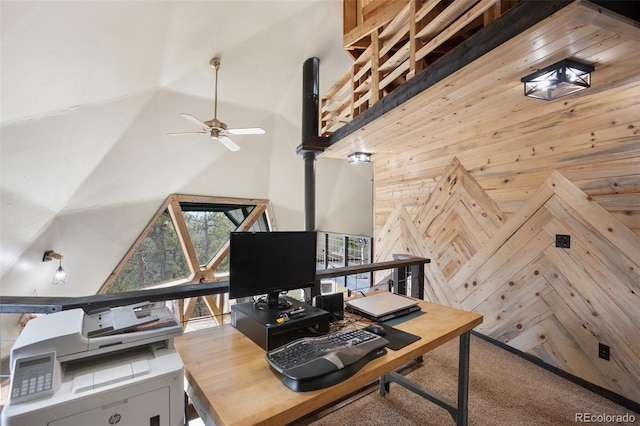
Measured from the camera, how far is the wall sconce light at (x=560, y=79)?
1723mm

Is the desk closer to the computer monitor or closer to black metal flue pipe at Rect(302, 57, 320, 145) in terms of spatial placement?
the computer monitor

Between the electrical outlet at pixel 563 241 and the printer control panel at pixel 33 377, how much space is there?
3.30m

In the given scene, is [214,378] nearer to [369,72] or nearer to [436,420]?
[436,420]

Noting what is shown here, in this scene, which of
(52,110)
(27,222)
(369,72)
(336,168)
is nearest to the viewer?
(52,110)

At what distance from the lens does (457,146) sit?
349cm

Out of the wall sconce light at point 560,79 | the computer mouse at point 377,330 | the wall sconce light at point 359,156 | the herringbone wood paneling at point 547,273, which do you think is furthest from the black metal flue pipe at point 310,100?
the computer mouse at point 377,330

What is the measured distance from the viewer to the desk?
0.92 meters

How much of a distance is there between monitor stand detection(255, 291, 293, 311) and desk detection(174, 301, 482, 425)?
0.57ft

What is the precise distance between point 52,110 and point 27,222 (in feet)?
5.79

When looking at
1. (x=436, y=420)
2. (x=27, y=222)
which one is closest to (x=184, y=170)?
(x=27, y=222)

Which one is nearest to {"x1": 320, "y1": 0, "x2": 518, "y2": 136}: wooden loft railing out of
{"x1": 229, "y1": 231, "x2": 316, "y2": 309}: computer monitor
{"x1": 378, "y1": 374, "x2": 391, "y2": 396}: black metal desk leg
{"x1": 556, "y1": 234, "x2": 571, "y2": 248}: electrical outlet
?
{"x1": 229, "y1": 231, "x2": 316, "y2": 309}: computer monitor

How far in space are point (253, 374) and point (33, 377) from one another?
669 mm

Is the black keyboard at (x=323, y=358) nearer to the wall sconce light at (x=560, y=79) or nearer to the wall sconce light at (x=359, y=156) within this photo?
the wall sconce light at (x=560, y=79)

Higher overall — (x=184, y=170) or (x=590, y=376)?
(x=184, y=170)
